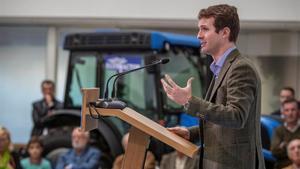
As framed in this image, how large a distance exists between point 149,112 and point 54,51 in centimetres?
277

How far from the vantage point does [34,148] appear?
16.0 feet

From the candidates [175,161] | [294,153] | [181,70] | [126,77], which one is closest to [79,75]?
[126,77]

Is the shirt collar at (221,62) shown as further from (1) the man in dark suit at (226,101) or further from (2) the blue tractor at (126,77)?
(2) the blue tractor at (126,77)

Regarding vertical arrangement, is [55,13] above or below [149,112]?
above

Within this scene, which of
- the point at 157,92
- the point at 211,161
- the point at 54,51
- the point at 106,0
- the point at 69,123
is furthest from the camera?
the point at 54,51

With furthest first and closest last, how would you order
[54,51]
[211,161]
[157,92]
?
1. [54,51]
2. [157,92]
3. [211,161]

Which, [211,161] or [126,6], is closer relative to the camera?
[211,161]

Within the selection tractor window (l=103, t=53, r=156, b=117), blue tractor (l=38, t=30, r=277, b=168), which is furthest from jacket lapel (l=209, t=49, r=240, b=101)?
tractor window (l=103, t=53, r=156, b=117)

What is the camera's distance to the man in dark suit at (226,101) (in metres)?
1.73

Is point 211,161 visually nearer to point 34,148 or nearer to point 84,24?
point 34,148

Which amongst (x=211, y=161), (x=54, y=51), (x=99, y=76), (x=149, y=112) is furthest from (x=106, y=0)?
(x=211, y=161)

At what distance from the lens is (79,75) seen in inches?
209

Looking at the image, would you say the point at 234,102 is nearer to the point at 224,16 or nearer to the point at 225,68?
the point at 225,68

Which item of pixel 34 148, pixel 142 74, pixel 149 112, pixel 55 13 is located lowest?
pixel 34 148
